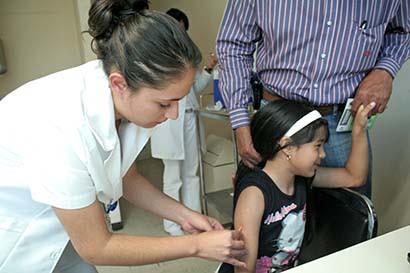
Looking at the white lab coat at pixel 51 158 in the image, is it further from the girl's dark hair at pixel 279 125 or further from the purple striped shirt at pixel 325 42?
the purple striped shirt at pixel 325 42

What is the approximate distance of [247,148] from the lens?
3.80ft

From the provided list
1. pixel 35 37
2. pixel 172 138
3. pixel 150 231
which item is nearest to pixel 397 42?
pixel 172 138

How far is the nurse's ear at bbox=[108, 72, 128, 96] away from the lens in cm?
72

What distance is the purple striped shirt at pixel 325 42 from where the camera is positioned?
3.53ft

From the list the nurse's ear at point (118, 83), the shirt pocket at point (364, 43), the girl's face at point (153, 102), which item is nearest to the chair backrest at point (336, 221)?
the shirt pocket at point (364, 43)

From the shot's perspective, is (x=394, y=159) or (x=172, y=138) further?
(x=172, y=138)

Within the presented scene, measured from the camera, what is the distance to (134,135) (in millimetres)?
891

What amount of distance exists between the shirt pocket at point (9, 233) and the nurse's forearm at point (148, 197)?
30 centimetres

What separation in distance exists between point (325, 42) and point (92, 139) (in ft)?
2.41

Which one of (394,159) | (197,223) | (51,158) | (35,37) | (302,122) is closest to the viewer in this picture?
(51,158)

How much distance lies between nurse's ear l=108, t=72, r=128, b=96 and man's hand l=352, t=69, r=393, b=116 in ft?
2.34

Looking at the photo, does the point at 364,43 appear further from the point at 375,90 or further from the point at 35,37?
the point at 35,37

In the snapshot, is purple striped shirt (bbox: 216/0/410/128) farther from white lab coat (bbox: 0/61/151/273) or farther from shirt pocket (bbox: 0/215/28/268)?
shirt pocket (bbox: 0/215/28/268)

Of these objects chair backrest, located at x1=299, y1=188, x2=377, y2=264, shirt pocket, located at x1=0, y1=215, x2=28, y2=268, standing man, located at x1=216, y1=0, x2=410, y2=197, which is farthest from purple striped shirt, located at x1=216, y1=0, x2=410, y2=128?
shirt pocket, located at x1=0, y1=215, x2=28, y2=268
